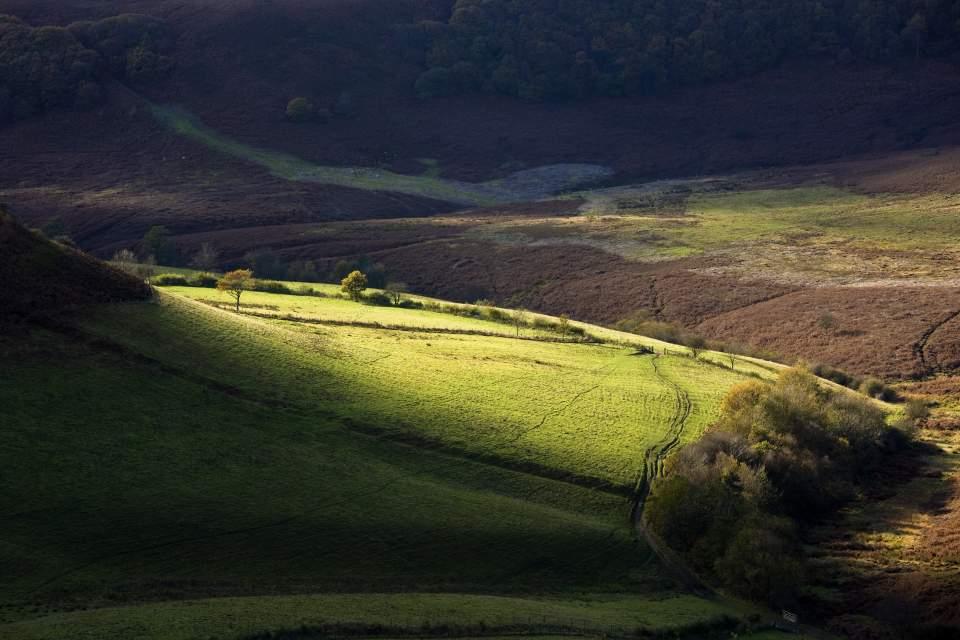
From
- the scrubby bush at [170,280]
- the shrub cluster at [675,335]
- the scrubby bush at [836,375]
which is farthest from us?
the scrubby bush at [170,280]

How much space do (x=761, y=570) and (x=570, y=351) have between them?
36.7m

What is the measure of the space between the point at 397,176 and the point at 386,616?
155 metres

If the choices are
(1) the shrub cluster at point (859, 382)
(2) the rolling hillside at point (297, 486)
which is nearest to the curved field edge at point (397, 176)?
(1) the shrub cluster at point (859, 382)

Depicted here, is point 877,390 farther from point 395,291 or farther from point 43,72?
point 43,72

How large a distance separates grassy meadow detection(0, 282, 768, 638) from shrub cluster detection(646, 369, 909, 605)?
2.46 m

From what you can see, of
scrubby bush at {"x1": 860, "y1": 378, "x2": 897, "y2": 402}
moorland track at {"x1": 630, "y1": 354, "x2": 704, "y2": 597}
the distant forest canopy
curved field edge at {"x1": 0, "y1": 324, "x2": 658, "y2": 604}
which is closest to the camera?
curved field edge at {"x1": 0, "y1": 324, "x2": 658, "y2": 604}

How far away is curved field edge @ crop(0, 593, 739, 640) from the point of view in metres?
34.4

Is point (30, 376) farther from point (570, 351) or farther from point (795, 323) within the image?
point (795, 323)

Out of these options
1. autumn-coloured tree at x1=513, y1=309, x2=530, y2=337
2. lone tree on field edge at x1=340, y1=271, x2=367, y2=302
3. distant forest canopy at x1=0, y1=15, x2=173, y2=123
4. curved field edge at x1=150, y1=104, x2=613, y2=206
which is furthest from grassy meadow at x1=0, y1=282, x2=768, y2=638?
distant forest canopy at x1=0, y1=15, x2=173, y2=123

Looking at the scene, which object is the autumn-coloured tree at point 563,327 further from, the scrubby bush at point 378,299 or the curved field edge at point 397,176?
the curved field edge at point 397,176

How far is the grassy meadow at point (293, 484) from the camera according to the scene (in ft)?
131

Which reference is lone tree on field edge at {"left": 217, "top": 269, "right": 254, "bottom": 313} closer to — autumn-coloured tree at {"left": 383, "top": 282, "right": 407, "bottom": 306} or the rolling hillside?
autumn-coloured tree at {"left": 383, "top": 282, "right": 407, "bottom": 306}

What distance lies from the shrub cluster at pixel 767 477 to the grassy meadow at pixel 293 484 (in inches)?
97.0

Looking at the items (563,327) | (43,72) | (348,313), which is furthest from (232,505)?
(43,72)
